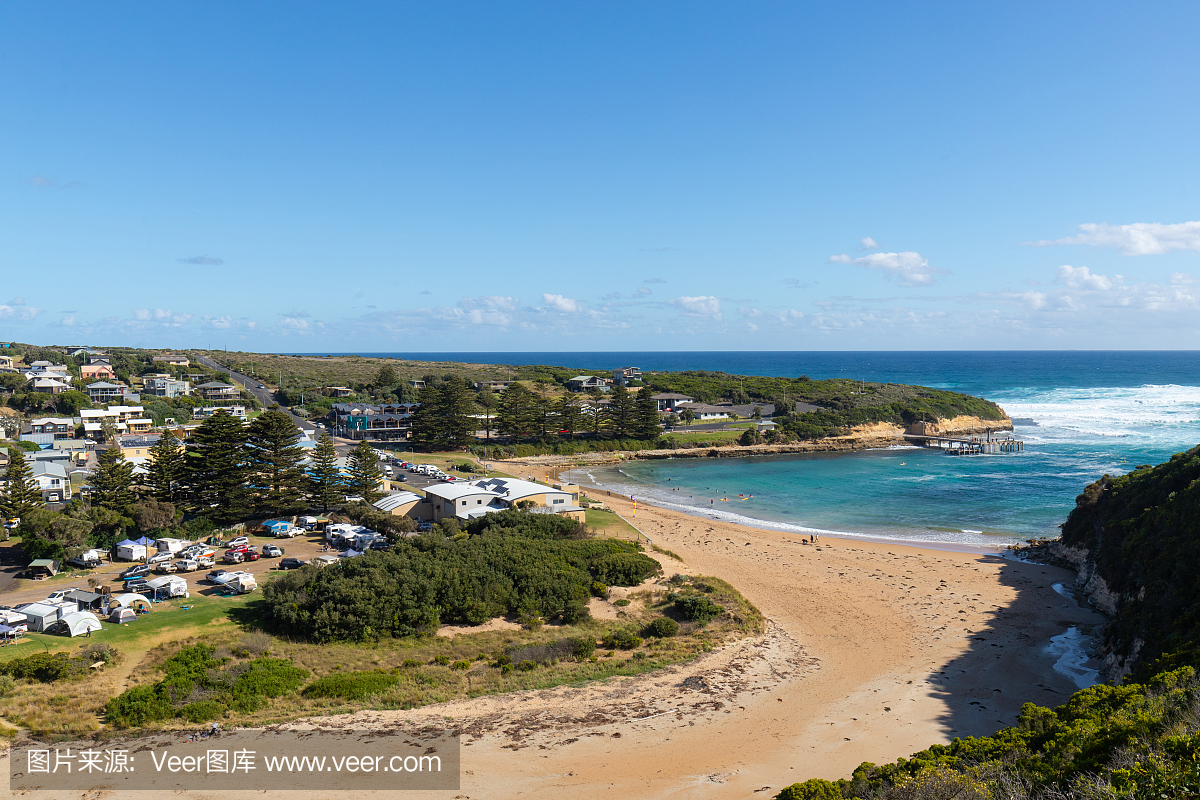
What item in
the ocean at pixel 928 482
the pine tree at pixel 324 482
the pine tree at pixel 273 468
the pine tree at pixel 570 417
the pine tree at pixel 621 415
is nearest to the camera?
the pine tree at pixel 273 468

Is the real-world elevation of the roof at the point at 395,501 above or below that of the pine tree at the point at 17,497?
below

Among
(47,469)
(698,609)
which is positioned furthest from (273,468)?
(698,609)

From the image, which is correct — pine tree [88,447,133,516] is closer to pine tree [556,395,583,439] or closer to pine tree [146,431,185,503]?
pine tree [146,431,185,503]

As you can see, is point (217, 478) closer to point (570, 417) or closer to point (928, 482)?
point (570, 417)

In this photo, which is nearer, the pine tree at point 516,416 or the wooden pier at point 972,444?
the pine tree at point 516,416

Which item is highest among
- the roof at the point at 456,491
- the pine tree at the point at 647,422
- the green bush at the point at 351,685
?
the pine tree at the point at 647,422

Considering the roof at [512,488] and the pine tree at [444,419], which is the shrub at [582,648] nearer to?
the roof at [512,488]

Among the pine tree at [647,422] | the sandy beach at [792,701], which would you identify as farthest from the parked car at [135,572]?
the pine tree at [647,422]

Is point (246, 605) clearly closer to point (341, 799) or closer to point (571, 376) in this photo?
point (341, 799)
